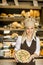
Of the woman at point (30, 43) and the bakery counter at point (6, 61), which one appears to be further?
the bakery counter at point (6, 61)

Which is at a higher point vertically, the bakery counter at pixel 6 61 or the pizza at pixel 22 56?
the pizza at pixel 22 56

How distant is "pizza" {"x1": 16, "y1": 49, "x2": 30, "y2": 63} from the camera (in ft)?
9.51

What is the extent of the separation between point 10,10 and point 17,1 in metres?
0.21

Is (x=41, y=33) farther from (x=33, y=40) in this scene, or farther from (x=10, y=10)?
(x=33, y=40)

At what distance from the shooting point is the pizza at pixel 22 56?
2.90 metres

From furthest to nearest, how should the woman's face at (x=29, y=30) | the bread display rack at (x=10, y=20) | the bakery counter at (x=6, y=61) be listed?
the bread display rack at (x=10, y=20)
the bakery counter at (x=6, y=61)
the woman's face at (x=29, y=30)

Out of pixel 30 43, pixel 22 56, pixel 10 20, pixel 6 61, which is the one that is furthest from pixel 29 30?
pixel 10 20

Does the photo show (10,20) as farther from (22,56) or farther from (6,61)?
(22,56)

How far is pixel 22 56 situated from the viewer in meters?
2.97

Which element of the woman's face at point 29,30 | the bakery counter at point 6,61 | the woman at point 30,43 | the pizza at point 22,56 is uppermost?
the woman's face at point 29,30

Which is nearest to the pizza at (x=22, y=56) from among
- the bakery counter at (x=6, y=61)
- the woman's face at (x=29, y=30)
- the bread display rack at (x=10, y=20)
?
the woman's face at (x=29, y=30)

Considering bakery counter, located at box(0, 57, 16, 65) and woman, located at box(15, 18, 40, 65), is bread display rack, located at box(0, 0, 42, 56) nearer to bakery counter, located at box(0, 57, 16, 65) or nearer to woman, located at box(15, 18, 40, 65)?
bakery counter, located at box(0, 57, 16, 65)

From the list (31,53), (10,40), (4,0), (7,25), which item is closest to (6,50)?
(10,40)

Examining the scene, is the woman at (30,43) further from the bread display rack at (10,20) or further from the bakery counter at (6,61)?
the bread display rack at (10,20)
